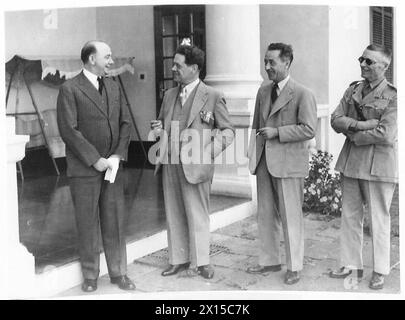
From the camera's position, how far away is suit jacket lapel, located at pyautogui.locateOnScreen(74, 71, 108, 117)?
340 cm

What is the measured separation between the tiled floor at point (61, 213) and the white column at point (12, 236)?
16 cm

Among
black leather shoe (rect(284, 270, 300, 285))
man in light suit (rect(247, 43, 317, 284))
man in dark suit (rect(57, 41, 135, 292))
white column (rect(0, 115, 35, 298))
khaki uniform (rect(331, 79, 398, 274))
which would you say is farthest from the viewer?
black leather shoe (rect(284, 270, 300, 285))

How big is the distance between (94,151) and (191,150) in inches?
26.2

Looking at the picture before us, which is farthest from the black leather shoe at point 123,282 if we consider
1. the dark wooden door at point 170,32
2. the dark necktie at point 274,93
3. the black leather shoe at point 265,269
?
the dark wooden door at point 170,32

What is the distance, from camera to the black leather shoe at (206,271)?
12.5 ft

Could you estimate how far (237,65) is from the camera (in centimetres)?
569

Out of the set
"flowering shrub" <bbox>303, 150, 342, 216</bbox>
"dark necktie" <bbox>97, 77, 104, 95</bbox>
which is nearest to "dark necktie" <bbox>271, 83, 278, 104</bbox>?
"dark necktie" <bbox>97, 77, 104, 95</bbox>

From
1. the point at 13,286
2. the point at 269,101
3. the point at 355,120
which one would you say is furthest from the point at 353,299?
the point at 13,286

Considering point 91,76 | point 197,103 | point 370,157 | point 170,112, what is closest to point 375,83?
point 370,157

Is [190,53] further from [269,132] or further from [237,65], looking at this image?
[237,65]

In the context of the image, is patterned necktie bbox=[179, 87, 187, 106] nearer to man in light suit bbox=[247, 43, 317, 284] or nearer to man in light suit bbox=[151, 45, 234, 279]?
man in light suit bbox=[151, 45, 234, 279]

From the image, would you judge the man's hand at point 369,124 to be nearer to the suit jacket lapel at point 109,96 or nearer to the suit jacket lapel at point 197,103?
the suit jacket lapel at point 197,103

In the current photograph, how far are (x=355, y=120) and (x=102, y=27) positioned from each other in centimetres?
613

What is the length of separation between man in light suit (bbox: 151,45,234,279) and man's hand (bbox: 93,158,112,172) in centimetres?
46
